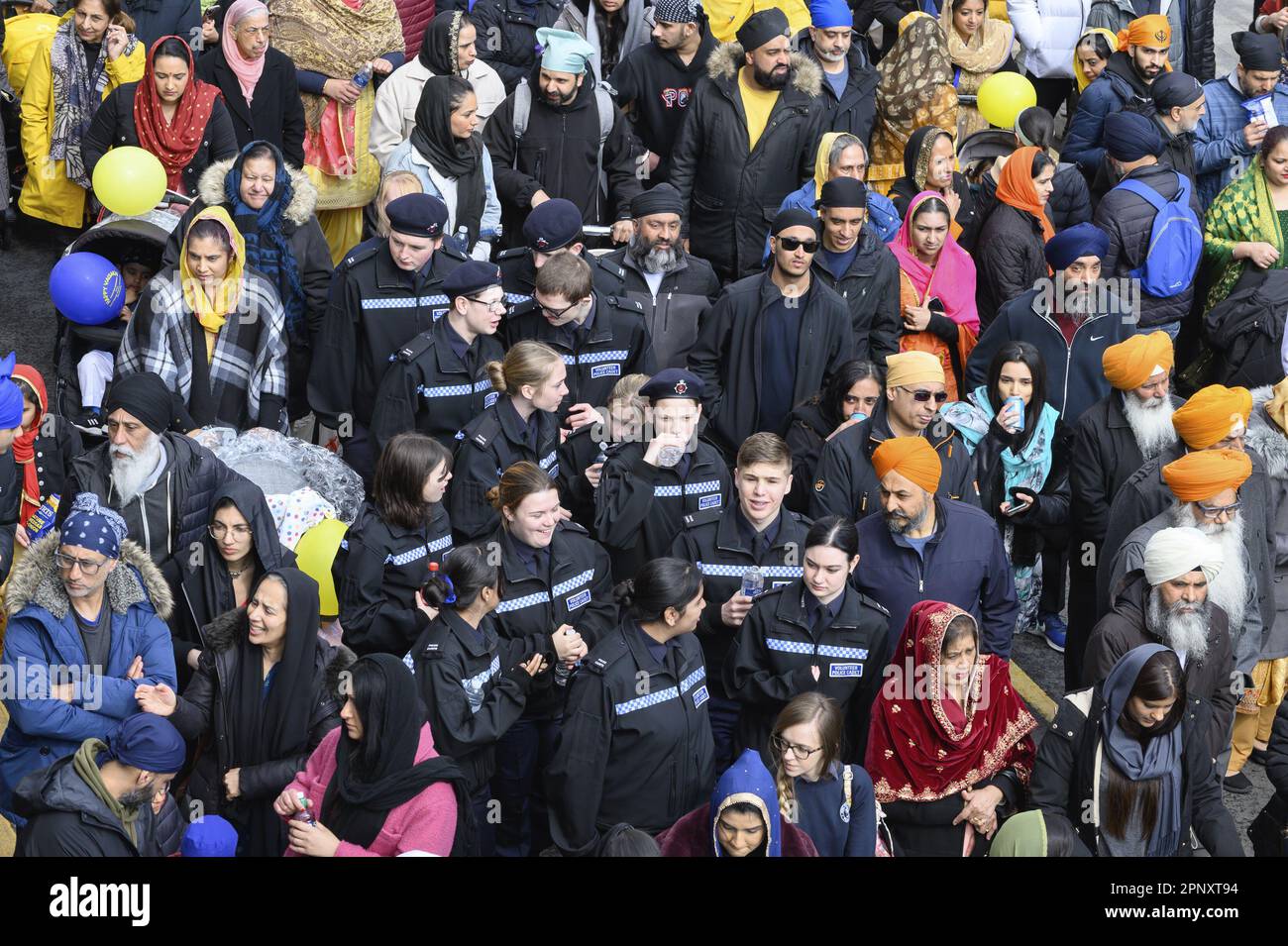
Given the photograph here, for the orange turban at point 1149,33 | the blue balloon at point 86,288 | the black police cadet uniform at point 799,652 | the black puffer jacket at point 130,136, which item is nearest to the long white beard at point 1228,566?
the black police cadet uniform at point 799,652

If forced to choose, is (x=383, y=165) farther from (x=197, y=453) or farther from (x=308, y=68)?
(x=197, y=453)

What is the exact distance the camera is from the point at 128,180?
9.74 meters

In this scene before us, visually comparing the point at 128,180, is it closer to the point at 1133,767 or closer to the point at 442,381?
the point at 442,381

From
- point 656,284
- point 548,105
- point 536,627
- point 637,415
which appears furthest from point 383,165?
point 536,627

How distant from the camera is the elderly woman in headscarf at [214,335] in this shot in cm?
906

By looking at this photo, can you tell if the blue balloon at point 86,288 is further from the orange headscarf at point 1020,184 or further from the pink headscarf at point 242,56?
the orange headscarf at point 1020,184

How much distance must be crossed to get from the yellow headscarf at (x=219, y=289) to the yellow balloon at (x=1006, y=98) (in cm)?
499

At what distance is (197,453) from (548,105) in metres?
3.60

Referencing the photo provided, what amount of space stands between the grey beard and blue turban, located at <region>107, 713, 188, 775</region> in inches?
150

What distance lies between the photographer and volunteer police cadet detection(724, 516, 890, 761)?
294 inches

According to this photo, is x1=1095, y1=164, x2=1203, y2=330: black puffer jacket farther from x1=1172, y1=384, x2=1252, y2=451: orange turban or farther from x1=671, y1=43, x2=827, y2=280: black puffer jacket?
x1=1172, y1=384, x2=1252, y2=451: orange turban

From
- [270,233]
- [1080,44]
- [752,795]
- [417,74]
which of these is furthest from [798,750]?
[1080,44]

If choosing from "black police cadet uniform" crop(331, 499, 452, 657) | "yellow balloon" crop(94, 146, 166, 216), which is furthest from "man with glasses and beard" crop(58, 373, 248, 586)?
"yellow balloon" crop(94, 146, 166, 216)

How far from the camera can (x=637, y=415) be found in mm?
8555
